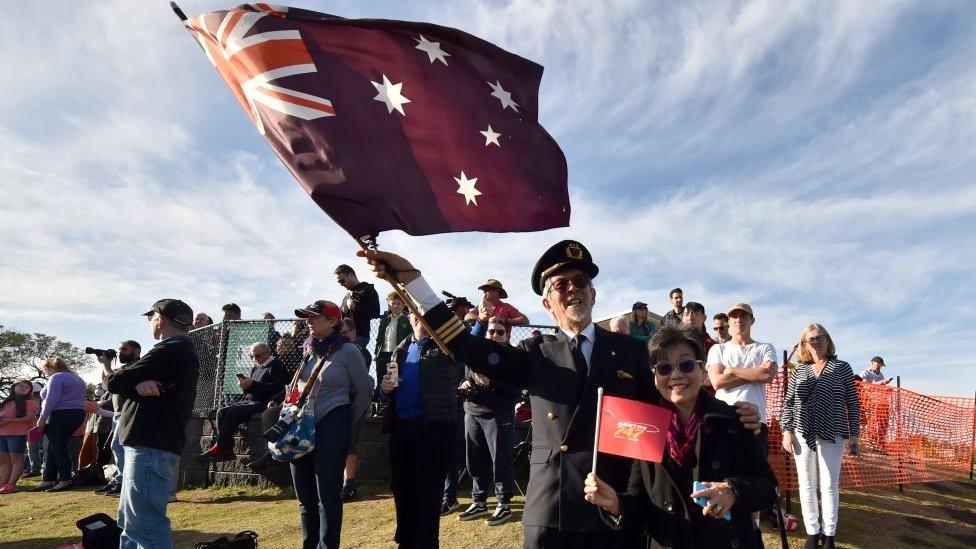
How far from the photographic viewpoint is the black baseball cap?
523 cm

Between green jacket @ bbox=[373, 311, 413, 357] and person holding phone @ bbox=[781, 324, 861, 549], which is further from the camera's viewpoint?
green jacket @ bbox=[373, 311, 413, 357]

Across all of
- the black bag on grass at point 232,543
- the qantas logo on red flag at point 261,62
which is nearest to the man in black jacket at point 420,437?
the black bag on grass at point 232,543

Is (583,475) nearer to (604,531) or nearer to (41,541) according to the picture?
(604,531)

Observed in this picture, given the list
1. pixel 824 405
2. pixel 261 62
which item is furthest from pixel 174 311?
pixel 824 405

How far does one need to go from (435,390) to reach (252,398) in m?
4.91

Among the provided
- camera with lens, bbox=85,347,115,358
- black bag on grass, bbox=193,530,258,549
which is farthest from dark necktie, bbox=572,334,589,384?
camera with lens, bbox=85,347,115,358

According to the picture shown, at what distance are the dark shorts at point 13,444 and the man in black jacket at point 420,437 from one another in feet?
34.7

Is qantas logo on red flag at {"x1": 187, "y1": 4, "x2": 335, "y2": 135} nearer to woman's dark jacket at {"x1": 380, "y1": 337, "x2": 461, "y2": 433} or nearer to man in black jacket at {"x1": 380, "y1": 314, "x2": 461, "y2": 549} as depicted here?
man in black jacket at {"x1": 380, "y1": 314, "x2": 461, "y2": 549}

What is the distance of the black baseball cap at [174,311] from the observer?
206 inches

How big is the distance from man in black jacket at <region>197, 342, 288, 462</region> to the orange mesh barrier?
7.27 m

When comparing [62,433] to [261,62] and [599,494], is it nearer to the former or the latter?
[261,62]

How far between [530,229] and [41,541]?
8387 millimetres

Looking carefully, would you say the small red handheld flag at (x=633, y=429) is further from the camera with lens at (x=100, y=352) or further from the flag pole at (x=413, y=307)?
the camera with lens at (x=100, y=352)

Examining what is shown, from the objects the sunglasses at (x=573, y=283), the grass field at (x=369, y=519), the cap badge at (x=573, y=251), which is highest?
the cap badge at (x=573, y=251)
